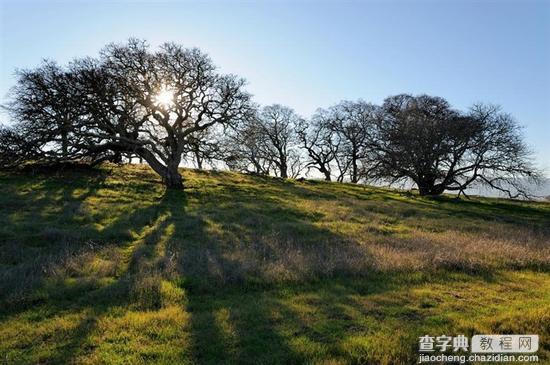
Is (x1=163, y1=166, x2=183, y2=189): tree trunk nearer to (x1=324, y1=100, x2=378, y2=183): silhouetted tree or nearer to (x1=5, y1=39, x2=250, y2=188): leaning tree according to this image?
(x1=5, y1=39, x2=250, y2=188): leaning tree

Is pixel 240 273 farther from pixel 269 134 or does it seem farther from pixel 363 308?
pixel 269 134

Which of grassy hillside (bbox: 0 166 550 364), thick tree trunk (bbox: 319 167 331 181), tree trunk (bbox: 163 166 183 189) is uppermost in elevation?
thick tree trunk (bbox: 319 167 331 181)

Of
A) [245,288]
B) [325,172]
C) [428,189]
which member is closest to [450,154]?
[428,189]

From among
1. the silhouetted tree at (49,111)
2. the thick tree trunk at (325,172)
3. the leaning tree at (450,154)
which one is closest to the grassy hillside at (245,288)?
the silhouetted tree at (49,111)

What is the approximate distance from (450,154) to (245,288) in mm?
36167

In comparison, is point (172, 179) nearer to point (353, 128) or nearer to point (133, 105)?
point (133, 105)

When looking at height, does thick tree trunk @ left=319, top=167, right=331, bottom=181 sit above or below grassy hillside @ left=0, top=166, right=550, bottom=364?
above

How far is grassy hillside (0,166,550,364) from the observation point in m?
6.21

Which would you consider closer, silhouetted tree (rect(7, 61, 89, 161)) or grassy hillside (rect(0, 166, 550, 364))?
grassy hillside (rect(0, 166, 550, 364))

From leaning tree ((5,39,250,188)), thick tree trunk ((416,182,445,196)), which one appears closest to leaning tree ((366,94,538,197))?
thick tree trunk ((416,182,445,196))

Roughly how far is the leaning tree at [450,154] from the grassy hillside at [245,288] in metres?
21.8

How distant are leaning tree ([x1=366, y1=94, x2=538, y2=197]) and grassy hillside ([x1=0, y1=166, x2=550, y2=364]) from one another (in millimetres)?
21804

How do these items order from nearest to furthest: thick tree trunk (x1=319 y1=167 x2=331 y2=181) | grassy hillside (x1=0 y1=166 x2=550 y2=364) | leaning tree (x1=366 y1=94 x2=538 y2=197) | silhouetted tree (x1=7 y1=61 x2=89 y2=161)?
1. grassy hillside (x1=0 y1=166 x2=550 y2=364)
2. silhouetted tree (x1=7 y1=61 x2=89 y2=161)
3. leaning tree (x1=366 y1=94 x2=538 y2=197)
4. thick tree trunk (x1=319 y1=167 x2=331 y2=181)

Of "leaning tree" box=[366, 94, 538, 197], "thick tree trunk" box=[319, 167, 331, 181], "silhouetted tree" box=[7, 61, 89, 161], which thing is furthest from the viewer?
"thick tree trunk" box=[319, 167, 331, 181]
